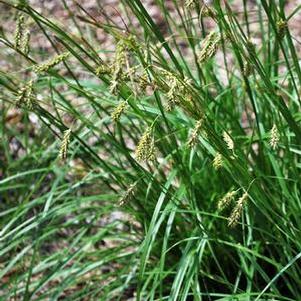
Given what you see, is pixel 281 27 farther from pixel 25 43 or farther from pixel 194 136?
pixel 25 43

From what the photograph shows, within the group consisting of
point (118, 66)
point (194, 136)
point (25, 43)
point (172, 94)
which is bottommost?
point (194, 136)

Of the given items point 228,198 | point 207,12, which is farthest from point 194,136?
→ point 207,12

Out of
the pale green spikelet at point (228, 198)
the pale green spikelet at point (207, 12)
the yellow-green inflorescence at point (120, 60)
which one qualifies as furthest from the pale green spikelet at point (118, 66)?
the pale green spikelet at point (228, 198)

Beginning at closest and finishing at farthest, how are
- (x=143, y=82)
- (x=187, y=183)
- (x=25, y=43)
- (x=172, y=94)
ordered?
(x=172, y=94) → (x=143, y=82) → (x=25, y=43) → (x=187, y=183)

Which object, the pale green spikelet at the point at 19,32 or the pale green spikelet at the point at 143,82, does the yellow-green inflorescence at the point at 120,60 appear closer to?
the pale green spikelet at the point at 143,82

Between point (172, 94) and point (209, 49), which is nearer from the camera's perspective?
point (172, 94)

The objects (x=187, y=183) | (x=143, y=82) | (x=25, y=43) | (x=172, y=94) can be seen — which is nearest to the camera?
(x=172, y=94)

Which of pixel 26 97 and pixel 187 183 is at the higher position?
pixel 26 97

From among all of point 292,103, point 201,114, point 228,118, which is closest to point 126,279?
point 228,118

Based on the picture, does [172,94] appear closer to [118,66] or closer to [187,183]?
[118,66]

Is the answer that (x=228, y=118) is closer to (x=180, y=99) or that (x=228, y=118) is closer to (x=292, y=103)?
(x=292, y=103)

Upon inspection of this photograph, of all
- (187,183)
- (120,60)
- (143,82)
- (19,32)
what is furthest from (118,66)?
(187,183)
